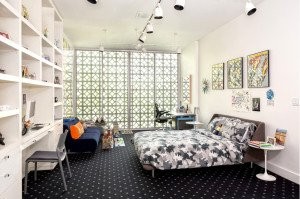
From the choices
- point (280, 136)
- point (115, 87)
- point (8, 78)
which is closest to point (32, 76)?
point (8, 78)

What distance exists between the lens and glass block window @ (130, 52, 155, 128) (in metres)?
7.68

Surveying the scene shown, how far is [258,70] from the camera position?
3.89m

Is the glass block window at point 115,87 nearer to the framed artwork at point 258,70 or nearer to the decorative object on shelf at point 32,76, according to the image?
the decorative object on shelf at point 32,76

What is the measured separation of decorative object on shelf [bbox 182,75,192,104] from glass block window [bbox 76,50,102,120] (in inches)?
113

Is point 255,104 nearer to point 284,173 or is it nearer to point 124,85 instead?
point 284,173

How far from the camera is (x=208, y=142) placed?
3713 millimetres

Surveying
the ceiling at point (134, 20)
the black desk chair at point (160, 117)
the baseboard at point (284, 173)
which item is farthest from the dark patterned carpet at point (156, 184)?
the ceiling at point (134, 20)

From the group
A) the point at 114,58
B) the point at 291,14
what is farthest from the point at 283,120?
the point at 114,58

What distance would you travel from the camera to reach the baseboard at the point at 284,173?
3.15 metres

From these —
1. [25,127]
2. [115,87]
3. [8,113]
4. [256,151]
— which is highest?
[115,87]

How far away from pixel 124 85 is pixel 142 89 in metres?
0.65

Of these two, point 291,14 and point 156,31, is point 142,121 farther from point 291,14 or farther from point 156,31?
point 291,14

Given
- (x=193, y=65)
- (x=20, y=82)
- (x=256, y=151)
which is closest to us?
(x=20, y=82)

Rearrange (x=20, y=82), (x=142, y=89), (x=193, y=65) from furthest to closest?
(x=142, y=89)
(x=193, y=65)
(x=20, y=82)
